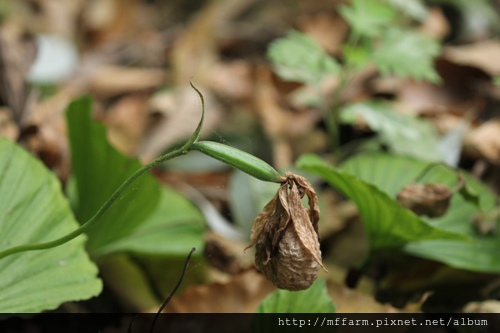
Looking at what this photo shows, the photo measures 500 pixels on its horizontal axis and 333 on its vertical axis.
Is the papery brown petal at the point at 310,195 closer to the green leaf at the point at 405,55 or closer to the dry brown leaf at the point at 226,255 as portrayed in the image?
the dry brown leaf at the point at 226,255

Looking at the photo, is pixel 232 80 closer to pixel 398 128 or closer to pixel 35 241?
pixel 398 128

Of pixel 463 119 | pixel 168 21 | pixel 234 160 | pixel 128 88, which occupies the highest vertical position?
pixel 234 160

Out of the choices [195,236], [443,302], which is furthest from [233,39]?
[443,302]

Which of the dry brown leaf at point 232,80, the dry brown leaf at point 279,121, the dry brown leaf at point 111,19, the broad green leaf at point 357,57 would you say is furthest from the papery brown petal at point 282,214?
the dry brown leaf at point 111,19

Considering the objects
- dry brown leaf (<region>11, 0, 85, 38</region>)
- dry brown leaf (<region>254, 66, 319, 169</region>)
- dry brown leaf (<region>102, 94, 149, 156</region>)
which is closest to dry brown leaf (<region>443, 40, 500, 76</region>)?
dry brown leaf (<region>254, 66, 319, 169</region>)

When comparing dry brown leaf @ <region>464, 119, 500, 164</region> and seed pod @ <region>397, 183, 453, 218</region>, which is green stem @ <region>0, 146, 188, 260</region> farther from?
dry brown leaf @ <region>464, 119, 500, 164</region>

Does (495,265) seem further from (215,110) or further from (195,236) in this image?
(215,110)

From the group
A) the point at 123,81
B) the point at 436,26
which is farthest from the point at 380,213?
the point at 436,26
